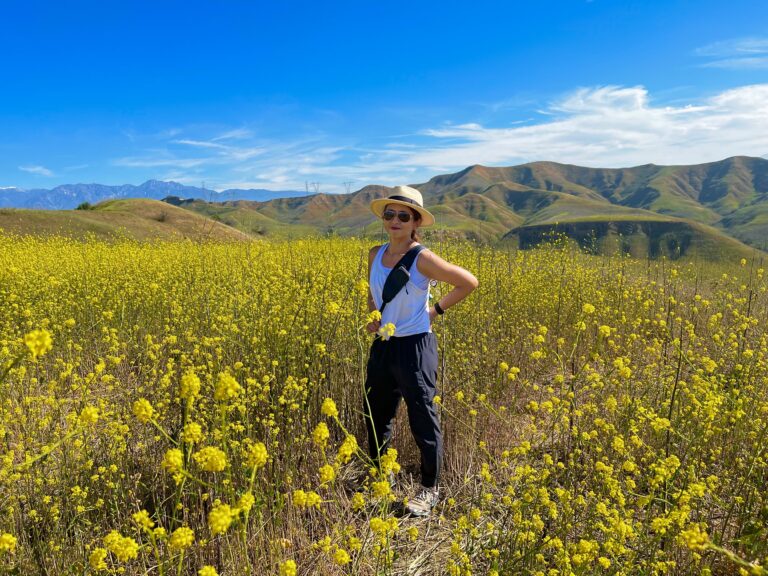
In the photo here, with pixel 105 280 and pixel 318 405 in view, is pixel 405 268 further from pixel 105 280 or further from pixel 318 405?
pixel 105 280

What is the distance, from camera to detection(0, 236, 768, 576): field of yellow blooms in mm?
2143

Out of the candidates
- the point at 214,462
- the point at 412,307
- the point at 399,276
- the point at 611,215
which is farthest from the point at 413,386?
the point at 611,215

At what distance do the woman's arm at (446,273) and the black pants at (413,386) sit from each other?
0.34 m

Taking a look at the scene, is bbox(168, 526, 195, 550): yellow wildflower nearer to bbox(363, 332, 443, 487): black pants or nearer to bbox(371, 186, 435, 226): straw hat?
bbox(363, 332, 443, 487): black pants

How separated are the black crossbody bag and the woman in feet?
0.13

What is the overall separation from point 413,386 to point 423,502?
2.74 ft

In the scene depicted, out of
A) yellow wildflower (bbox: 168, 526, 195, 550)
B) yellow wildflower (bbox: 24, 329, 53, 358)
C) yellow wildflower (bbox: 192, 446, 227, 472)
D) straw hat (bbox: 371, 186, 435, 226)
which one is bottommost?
yellow wildflower (bbox: 168, 526, 195, 550)

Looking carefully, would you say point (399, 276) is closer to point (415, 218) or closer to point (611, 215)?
point (415, 218)

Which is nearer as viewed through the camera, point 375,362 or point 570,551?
point 570,551

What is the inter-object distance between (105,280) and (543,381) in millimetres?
6669

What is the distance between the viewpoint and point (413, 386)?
9.89 feet

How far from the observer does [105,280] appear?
706 cm

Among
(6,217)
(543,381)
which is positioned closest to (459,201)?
(6,217)

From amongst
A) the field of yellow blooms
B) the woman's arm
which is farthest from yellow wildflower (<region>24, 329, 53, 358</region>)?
the woman's arm
